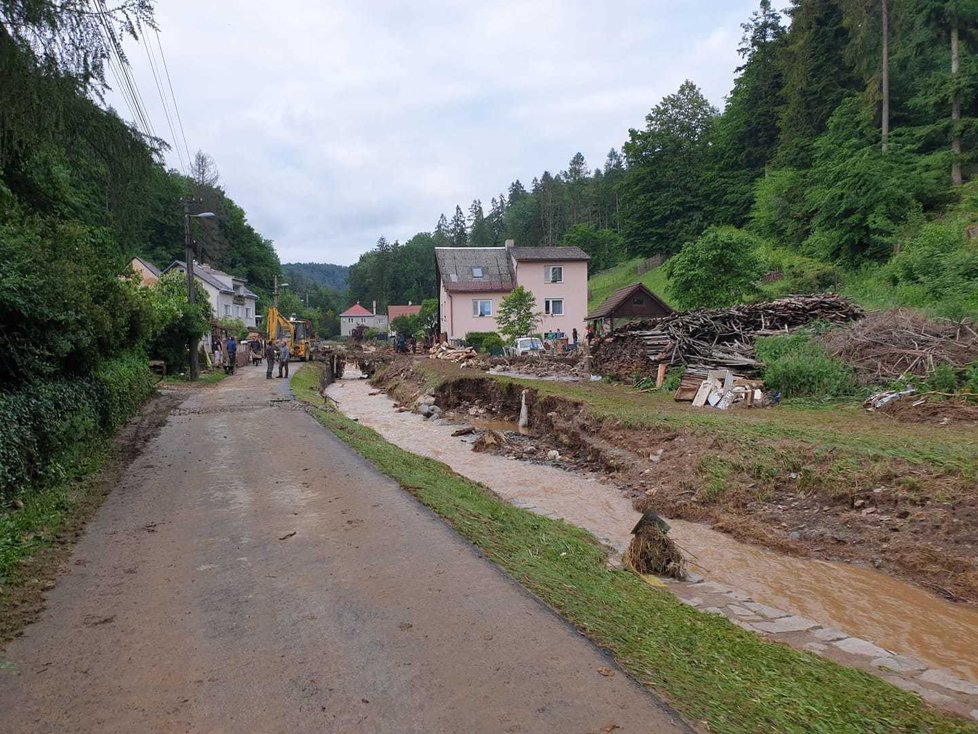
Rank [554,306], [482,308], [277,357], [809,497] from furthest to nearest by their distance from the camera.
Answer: [482,308] → [554,306] → [277,357] → [809,497]

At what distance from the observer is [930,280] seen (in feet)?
72.4

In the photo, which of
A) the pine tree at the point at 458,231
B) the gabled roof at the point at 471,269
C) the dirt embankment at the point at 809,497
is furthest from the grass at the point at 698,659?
the pine tree at the point at 458,231

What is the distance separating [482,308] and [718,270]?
25833mm

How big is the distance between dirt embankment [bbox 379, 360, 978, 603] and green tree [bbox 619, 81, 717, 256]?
49148mm

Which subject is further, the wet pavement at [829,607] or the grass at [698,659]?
the wet pavement at [829,607]

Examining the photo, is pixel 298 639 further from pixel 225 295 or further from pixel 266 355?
pixel 225 295

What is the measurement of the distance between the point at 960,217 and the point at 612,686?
32.5 meters

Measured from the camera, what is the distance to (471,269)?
174 feet

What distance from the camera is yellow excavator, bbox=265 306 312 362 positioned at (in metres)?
38.0

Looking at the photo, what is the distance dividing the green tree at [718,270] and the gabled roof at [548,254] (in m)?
21.5

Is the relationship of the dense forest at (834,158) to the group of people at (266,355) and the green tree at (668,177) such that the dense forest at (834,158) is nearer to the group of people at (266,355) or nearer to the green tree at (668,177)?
the green tree at (668,177)

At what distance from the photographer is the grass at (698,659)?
136 inches

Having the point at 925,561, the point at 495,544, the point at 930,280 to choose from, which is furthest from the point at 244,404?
the point at 930,280

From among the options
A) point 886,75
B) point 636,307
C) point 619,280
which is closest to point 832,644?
point 636,307
